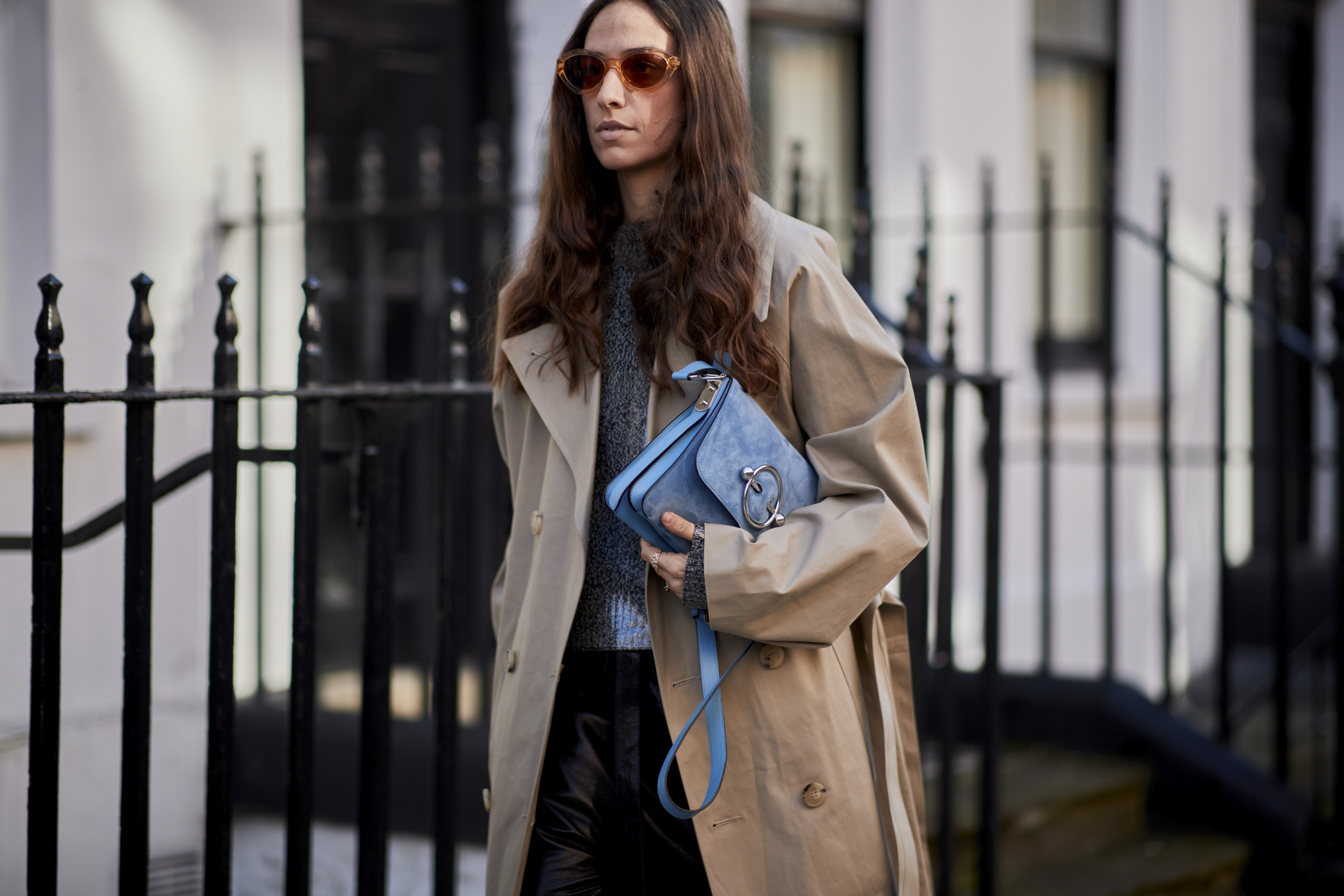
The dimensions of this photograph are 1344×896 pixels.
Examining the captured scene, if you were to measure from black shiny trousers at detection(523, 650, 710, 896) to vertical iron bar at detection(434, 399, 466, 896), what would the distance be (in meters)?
0.60

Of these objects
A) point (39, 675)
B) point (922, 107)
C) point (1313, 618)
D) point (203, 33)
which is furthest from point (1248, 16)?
→ point (39, 675)

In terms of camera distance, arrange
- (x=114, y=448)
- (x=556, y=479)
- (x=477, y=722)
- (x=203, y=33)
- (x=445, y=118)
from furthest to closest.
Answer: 1. (x=445, y=118)
2. (x=477, y=722)
3. (x=203, y=33)
4. (x=114, y=448)
5. (x=556, y=479)

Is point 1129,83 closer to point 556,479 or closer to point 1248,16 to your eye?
point 1248,16

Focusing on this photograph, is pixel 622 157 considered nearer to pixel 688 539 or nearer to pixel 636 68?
pixel 636 68

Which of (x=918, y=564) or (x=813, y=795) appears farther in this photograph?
(x=918, y=564)

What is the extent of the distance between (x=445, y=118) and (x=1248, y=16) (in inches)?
198

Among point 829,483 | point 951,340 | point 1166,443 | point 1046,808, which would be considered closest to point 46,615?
point 829,483

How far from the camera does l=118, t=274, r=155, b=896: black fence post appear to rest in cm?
216

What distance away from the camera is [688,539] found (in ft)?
5.87

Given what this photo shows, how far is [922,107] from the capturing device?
591 centimetres

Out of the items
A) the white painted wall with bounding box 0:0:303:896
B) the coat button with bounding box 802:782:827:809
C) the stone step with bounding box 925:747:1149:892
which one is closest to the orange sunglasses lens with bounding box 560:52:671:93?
the coat button with bounding box 802:782:827:809

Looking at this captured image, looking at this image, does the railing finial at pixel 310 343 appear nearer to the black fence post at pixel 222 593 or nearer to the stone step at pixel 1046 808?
the black fence post at pixel 222 593

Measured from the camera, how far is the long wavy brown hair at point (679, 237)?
6.13ft

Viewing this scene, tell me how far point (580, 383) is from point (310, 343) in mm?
629
